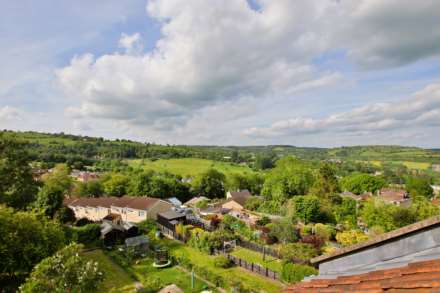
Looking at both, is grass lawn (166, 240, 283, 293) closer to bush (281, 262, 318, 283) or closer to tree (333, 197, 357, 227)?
bush (281, 262, 318, 283)

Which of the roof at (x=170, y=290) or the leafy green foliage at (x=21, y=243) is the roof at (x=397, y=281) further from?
the leafy green foliage at (x=21, y=243)

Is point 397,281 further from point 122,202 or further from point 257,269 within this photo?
point 122,202

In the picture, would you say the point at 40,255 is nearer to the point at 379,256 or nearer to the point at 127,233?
the point at 127,233

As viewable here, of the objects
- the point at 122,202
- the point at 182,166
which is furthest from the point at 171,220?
the point at 182,166

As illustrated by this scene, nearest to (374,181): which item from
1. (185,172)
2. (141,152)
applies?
(185,172)

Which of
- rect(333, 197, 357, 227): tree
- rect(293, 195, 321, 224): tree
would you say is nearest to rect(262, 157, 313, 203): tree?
rect(293, 195, 321, 224): tree

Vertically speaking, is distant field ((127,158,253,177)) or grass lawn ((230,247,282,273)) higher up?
distant field ((127,158,253,177))

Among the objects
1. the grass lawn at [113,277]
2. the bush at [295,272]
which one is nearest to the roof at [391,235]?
the bush at [295,272]
